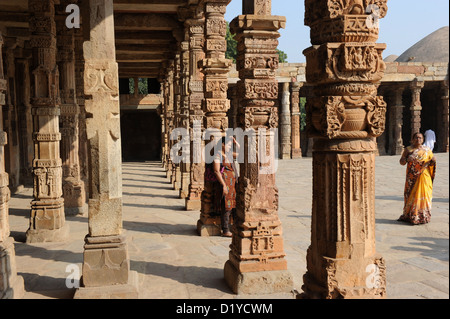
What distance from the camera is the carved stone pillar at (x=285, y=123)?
25.0 metres

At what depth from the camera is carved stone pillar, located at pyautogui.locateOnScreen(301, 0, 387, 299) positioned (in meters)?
2.84

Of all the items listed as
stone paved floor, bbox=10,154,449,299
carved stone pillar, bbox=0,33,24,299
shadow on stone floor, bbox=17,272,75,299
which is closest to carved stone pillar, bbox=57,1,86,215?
stone paved floor, bbox=10,154,449,299

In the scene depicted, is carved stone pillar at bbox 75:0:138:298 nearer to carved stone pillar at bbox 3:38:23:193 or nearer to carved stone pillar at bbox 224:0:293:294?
carved stone pillar at bbox 224:0:293:294

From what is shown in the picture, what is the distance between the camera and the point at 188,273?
537cm

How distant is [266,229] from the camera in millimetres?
4848

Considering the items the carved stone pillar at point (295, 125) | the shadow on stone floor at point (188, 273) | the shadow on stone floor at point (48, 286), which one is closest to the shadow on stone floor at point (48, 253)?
the shadow on stone floor at point (48, 286)

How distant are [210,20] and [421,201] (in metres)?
5.08

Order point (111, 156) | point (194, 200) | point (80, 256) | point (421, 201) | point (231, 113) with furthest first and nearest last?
point (231, 113) → point (194, 200) → point (421, 201) → point (80, 256) → point (111, 156)

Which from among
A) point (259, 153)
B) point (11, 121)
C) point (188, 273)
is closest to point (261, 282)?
point (188, 273)

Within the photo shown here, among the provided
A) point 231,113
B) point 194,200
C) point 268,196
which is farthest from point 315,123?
point 231,113

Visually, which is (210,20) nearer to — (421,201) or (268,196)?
(268,196)

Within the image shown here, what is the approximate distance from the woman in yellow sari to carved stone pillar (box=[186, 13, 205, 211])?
416 centimetres

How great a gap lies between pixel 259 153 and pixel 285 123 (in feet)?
68.2
